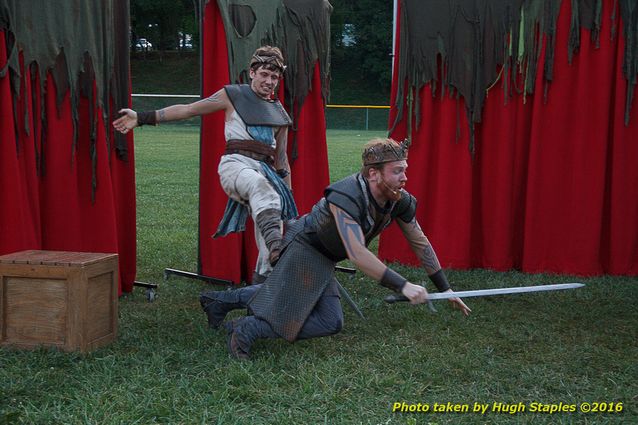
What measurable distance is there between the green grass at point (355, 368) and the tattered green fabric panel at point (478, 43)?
1637 millimetres

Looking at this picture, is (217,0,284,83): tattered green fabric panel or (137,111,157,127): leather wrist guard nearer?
(137,111,157,127): leather wrist guard

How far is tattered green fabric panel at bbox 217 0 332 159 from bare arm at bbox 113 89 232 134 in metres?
0.80

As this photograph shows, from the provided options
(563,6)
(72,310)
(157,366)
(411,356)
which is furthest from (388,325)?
(563,6)

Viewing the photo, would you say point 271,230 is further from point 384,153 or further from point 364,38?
point 364,38

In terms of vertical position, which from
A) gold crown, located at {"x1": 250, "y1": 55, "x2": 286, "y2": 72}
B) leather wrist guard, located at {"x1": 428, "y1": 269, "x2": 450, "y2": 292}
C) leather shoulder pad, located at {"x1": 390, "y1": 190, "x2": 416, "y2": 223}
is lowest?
leather wrist guard, located at {"x1": 428, "y1": 269, "x2": 450, "y2": 292}

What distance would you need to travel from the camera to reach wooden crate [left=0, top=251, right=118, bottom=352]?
384cm

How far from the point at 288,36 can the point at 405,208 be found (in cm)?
218

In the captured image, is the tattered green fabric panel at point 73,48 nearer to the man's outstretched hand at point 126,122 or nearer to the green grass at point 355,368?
the man's outstretched hand at point 126,122

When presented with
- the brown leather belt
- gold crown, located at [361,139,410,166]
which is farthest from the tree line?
gold crown, located at [361,139,410,166]

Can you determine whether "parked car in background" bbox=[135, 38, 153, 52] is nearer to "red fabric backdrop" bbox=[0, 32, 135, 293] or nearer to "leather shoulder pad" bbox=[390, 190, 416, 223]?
"red fabric backdrop" bbox=[0, 32, 135, 293]

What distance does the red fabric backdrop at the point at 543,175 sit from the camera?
583cm

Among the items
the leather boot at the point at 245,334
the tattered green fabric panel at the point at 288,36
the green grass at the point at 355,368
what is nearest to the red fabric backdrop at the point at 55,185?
the green grass at the point at 355,368

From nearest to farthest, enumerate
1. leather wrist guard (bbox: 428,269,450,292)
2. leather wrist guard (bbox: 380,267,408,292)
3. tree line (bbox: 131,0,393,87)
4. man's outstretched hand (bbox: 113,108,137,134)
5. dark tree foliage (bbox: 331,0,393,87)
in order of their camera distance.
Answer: leather wrist guard (bbox: 380,267,408,292), leather wrist guard (bbox: 428,269,450,292), man's outstretched hand (bbox: 113,108,137,134), dark tree foliage (bbox: 331,0,393,87), tree line (bbox: 131,0,393,87)

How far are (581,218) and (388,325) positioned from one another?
2.11m
